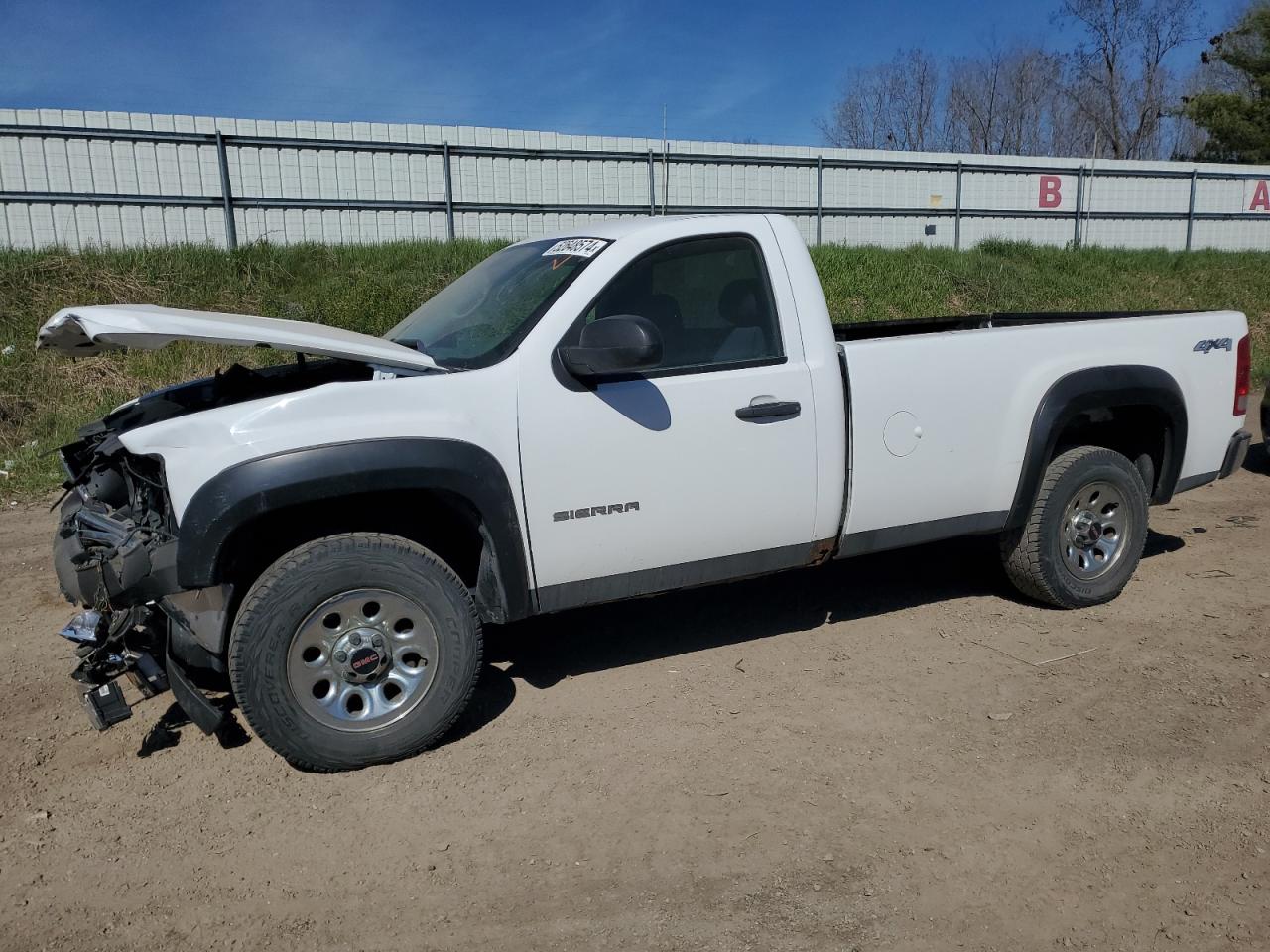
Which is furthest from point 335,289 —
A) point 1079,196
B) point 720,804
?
point 1079,196

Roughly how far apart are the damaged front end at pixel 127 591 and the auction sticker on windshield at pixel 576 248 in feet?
5.98

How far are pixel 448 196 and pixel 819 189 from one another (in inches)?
269

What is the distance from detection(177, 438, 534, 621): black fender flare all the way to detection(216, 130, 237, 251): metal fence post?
11.9 meters

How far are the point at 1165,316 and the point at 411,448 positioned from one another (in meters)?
3.95

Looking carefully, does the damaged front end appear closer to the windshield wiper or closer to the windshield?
the windshield wiper

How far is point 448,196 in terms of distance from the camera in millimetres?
15859

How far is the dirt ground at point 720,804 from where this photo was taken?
117 inches

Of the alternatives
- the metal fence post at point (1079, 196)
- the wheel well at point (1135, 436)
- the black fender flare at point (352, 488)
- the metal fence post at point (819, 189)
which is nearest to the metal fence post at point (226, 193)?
the metal fence post at point (819, 189)

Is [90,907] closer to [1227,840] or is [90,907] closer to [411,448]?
[411,448]

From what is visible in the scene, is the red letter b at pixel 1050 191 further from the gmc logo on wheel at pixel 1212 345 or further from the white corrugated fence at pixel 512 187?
the gmc logo on wheel at pixel 1212 345

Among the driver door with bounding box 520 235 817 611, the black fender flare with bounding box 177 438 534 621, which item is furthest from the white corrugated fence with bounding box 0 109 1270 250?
the black fender flare with bounding box 177 438 534 621

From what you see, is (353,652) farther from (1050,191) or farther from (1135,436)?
(1050,191)

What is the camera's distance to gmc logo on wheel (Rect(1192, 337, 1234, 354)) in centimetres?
527

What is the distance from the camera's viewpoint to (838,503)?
445cm
